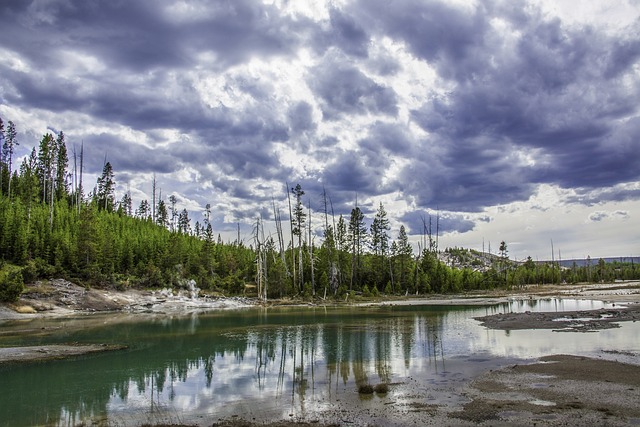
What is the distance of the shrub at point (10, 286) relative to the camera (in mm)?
54000

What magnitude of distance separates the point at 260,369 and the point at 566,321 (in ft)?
96.5

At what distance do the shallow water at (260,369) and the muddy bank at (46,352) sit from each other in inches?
68.3

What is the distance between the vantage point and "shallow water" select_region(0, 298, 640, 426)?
57.6ft

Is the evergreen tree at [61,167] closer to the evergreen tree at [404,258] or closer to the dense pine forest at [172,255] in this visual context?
the dense pine forest at [172,255]

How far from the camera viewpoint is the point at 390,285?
9644 cm

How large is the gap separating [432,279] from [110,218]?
7231cm

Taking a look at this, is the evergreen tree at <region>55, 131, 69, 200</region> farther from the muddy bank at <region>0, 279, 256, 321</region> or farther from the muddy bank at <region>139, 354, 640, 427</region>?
the muddy bank at <region>139, 354, 640, 427</region>

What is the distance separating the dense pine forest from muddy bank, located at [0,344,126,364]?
3037cm

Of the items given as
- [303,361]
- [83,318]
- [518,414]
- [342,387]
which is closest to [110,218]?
[83,318]

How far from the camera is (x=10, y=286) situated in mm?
54281

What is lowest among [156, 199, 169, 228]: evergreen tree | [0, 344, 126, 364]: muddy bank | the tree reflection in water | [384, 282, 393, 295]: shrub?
the tree reflection in water

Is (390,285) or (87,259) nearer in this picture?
(87,259)

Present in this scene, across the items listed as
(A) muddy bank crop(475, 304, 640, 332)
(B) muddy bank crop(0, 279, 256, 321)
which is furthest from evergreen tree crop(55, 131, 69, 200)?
(A) muddy bank crop(475, 304, 640, 332)

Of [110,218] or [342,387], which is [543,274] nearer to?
[110,218]
